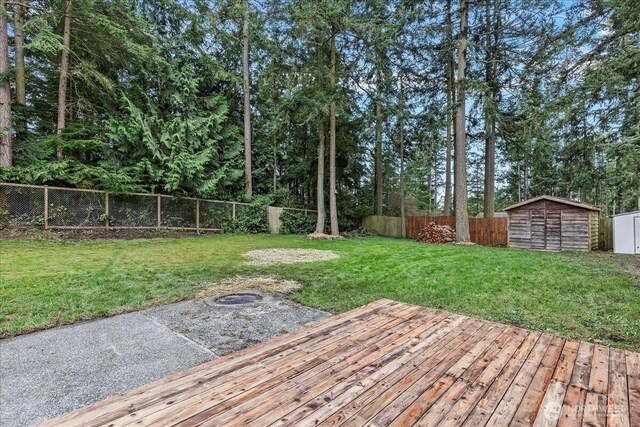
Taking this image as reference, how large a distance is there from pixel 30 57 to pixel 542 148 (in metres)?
18.8

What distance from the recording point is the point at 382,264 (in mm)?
6676

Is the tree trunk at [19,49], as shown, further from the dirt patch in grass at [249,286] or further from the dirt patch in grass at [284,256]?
the dirt patch in grass at [249,286]

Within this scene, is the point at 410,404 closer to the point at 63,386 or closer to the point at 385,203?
the point at 63,386

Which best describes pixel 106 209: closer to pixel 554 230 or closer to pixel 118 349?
pixel 118 349

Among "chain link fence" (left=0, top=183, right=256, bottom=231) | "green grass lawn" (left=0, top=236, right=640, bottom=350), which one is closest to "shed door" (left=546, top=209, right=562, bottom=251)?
"green grass lawn" (left=0, top=236, right=640, bottom=350)

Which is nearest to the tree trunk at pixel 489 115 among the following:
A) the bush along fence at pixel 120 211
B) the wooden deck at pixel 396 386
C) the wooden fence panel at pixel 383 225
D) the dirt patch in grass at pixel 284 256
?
the wooden fence panel at pixel 383 225

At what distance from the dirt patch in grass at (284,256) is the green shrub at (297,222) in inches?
243

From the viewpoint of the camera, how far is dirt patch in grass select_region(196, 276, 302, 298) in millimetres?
4500

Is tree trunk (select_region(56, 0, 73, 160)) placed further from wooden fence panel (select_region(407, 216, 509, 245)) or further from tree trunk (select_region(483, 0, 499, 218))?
wooden fence panel (select_region(407, 216, 509, 245))

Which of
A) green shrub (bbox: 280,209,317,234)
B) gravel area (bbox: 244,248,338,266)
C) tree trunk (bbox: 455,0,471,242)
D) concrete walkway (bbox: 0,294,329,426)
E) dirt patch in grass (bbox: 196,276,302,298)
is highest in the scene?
tree trunk (bbox: 455,0,471,242)

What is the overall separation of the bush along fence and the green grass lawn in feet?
4.92

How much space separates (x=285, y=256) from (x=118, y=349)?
5.20 meters

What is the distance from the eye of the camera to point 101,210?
32.6 feet

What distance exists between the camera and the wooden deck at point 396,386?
1.29 meters
